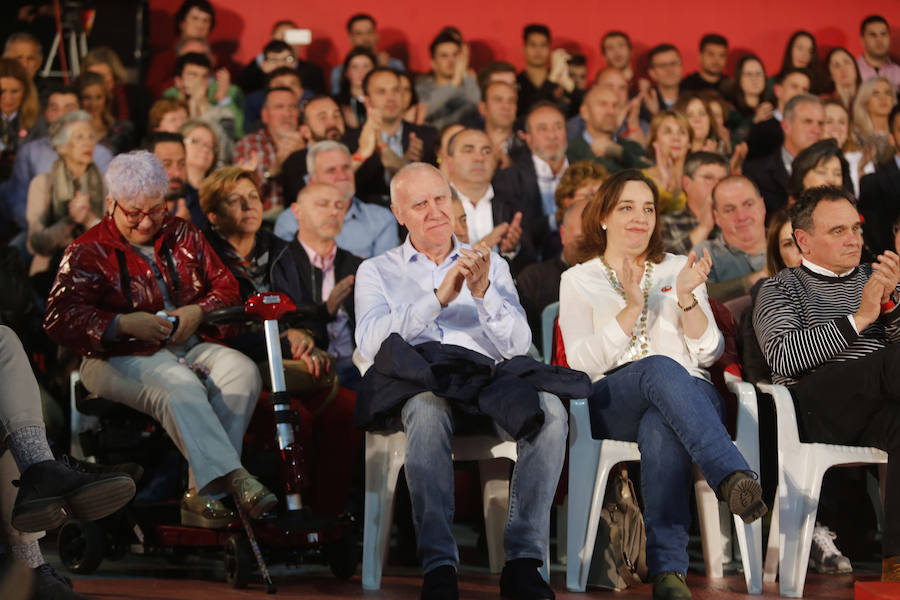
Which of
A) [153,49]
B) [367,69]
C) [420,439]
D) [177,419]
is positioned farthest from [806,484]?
[153,49]

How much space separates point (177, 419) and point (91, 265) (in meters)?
0.60

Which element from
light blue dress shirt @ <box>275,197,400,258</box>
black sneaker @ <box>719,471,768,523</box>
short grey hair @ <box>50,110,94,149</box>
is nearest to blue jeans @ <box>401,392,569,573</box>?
black sneaker @ <box>719,471,768,523</box>

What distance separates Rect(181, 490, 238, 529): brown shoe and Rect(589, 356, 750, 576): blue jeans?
113 cm

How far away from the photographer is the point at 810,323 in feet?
12.1

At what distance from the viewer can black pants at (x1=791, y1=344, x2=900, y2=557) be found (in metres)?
3.33

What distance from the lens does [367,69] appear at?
7344mm

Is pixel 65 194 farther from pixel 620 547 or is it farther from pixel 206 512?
pixel 620 547

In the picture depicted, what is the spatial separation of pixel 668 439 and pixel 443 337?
73 cm

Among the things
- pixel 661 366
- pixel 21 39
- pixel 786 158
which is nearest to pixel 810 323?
pixel 661 366

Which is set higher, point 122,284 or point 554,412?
point 122,284

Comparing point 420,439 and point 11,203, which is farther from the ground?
point 11,203

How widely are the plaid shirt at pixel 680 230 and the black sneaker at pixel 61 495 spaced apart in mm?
2967

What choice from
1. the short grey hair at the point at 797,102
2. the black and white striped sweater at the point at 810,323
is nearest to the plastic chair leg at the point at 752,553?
the black and white striped sweater at the point at 810,323

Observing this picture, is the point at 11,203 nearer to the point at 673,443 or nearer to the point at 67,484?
the point at 67,484
